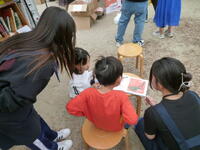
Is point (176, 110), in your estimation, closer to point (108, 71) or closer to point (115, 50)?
point (108, 71)

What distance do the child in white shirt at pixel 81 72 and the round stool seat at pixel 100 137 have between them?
0.41 metres

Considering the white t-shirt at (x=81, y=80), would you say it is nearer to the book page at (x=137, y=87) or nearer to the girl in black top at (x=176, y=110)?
the book page at (x=137, y=87)

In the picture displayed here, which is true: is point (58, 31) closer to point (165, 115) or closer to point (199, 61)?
point (165, 115)

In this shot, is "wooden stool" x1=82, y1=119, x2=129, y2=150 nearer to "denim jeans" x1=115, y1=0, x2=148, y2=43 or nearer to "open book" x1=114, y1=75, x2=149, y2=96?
"open book" x1=114, y1=75, x2=149, y2=96

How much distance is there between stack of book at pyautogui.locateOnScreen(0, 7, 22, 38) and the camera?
7.63ft

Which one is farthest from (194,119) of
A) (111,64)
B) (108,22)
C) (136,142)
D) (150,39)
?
(108,22)

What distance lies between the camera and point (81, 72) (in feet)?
5.35

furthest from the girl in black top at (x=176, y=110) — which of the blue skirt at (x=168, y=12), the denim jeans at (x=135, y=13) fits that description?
the blue skirt at (x=168, y=12)

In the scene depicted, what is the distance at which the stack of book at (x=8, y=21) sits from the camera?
232 cm

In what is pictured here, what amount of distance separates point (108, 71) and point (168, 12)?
2.04 m

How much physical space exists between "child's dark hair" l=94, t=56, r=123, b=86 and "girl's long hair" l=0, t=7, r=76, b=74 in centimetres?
28

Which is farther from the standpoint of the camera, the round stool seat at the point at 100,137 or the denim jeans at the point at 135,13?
the denim jeans at the point at 135,13

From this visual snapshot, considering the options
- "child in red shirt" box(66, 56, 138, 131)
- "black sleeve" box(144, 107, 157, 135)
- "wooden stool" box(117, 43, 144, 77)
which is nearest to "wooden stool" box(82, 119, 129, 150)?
"child in red shirt" box(66, 56, 138, 131)

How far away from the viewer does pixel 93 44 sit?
10.2 ft
